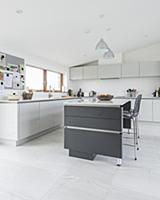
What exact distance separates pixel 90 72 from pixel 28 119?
11.1 ft

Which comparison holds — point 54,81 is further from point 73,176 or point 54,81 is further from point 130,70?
point 73,176

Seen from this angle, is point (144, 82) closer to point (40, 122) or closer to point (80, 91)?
point (80, 91)

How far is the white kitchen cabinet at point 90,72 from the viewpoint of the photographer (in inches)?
244

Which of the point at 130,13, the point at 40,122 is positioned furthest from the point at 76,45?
the point at 40,122

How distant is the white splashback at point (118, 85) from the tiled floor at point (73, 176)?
3173mm

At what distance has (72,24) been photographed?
3516 mm

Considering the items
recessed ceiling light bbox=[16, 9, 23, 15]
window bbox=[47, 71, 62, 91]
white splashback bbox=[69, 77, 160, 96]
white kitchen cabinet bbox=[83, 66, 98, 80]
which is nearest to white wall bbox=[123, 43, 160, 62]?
white splashback bbox=[69, 77, 160, 96]

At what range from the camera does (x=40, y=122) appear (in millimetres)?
3930

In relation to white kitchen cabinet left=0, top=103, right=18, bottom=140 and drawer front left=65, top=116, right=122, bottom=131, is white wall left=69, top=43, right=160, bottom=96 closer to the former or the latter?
white kitchen cabinet left=0, top=103, right=18, bottom=140

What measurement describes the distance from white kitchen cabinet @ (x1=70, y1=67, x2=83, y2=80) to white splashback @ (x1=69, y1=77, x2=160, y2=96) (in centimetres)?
32

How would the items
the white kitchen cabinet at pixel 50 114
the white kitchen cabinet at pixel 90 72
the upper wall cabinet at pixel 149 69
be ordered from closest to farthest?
the white kitchen cabinet at pixel 50 114 → the upper wall cabinet at pixel 149 69 → the white kitchen cabinet at pixel 90 72

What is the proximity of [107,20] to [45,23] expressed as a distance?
1286 millimetres

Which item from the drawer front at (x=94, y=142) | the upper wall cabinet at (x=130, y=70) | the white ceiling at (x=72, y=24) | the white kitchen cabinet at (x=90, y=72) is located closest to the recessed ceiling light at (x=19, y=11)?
the white ceiling at (x=72, y=24)

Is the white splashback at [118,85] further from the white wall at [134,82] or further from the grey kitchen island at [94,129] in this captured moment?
the grey kitchen island at [94,129]
